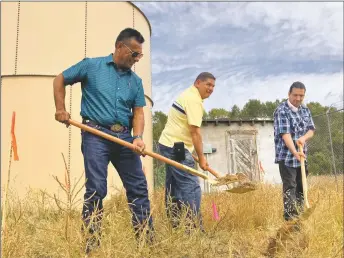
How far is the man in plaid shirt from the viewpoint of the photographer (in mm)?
3992

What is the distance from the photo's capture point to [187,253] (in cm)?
253

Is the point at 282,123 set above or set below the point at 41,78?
below

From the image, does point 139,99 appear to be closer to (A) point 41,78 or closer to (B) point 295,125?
A: (B) point 295,125

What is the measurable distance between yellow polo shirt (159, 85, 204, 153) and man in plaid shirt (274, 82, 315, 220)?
100 centimetres

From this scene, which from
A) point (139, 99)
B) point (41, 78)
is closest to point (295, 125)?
point (139, 99)

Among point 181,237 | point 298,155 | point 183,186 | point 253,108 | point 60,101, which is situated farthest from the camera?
point 253,108

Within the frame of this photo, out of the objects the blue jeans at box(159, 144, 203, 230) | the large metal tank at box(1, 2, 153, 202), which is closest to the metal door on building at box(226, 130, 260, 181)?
the large metal tank at box(1, 2, 153, 202)

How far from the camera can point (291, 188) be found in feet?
13.0

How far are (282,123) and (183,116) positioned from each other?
1149 mm

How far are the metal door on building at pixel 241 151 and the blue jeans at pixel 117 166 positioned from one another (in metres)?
13.9

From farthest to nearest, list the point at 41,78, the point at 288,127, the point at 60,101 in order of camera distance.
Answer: the point at 41,78 < the point at 288,127 < the point at 60,101

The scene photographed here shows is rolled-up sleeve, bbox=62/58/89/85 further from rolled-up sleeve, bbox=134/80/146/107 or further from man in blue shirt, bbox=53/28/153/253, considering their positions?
rolled-up sleeve, bbox=134/80/146/107

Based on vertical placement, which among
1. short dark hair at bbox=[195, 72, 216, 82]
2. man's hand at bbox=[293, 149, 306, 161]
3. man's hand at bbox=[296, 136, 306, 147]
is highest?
short dark hair at bbox=[195, 72, 216, 82]

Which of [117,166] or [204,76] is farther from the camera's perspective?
[204,76]
